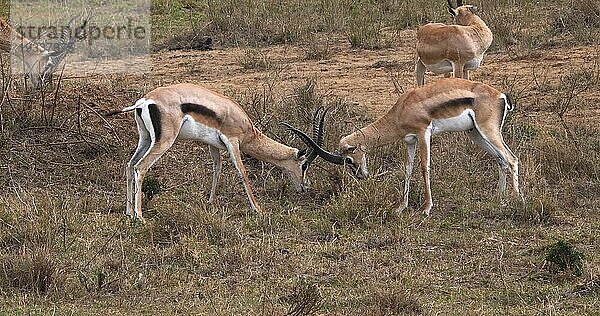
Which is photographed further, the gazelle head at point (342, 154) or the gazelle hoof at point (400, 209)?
the gazelle head at point (342, 154)

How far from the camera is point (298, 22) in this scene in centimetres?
1400

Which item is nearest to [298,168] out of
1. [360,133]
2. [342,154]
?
[342,154]

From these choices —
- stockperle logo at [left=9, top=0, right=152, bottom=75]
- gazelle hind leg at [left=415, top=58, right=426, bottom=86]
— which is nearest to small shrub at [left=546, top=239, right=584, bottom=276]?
gazelle hind leg at [left=415, top=58, right=426, bottom=86]

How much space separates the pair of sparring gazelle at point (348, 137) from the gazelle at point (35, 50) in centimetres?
372

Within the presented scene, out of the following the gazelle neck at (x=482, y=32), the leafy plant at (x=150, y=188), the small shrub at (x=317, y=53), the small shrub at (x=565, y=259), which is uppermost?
the gazelle neck at (x=482, y=32)

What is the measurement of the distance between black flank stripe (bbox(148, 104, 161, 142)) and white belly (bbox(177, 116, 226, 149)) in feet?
0.69

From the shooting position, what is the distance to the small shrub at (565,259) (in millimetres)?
5641

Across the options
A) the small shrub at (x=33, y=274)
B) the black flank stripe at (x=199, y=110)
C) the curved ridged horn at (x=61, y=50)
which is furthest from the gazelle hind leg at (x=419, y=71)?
the small shrub at (x=33, y=274)

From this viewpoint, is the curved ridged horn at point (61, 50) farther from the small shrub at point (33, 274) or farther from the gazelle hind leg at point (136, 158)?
the small shrub at point (33, 274)

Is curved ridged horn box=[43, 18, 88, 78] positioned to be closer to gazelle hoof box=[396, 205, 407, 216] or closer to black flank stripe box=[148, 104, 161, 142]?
black flank stripe box=[148, 104, 161, 142]

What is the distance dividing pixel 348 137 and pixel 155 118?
4.96ft

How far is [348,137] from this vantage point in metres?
7.64

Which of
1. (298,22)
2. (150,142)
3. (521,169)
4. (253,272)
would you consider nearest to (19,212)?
(150,142)

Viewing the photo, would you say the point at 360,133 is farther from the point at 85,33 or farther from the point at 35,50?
the point at 85,33
